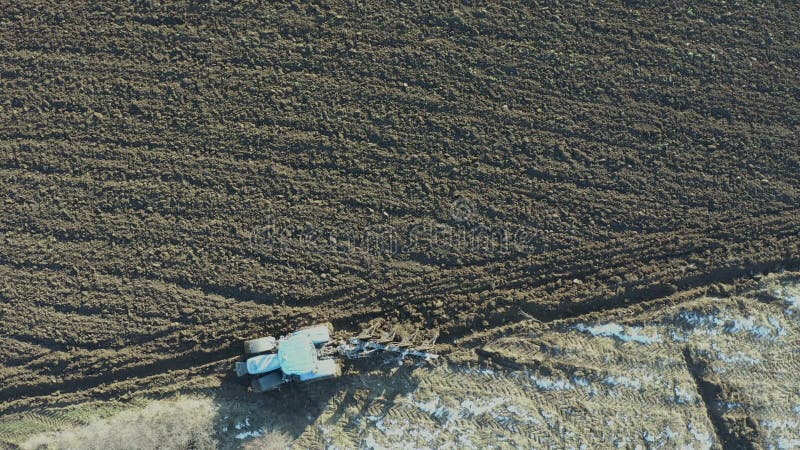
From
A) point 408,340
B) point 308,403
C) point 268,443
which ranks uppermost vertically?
point 408,340

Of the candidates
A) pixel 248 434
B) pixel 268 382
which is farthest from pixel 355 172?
pixel 248 434

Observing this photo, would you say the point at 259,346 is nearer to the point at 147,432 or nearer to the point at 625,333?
the point at 147,432

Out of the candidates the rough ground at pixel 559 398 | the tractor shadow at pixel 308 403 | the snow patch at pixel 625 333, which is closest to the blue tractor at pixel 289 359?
the tractor shadow at pixel 308 403

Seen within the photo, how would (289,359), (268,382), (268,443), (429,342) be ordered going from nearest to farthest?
(289,359)
(268,382)
(268,443)
(429,342)

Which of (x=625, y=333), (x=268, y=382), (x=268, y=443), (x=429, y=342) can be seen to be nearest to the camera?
(x=268, y=382)

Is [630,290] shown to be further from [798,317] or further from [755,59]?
[755,59]

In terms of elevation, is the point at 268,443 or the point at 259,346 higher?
the point at 259,346

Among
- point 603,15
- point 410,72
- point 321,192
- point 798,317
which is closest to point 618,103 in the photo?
point 603,15

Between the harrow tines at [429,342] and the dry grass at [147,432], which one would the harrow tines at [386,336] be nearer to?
the harrow tines at [429,342]
